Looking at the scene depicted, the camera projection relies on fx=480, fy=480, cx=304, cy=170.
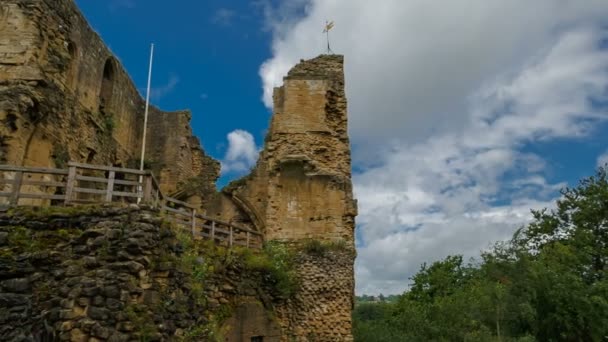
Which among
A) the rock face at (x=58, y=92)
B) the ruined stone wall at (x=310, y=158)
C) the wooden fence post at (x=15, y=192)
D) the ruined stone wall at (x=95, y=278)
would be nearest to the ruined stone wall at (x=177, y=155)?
the rock face at (x=58, y=92)

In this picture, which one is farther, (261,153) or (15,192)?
(261,153)

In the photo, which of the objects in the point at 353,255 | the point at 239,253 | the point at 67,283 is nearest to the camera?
the point at 67,283

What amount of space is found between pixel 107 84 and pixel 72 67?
10.4 ft

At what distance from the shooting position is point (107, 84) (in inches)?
742

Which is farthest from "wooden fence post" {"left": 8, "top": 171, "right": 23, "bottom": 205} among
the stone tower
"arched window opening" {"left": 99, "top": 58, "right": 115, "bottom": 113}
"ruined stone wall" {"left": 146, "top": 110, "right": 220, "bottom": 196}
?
"ruined stone wall" {"left": 146, "top": 110, "right": 220, "bottom": 196}

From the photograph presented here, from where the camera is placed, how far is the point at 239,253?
12453 mm

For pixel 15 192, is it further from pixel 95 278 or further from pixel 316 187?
pixel 316 187

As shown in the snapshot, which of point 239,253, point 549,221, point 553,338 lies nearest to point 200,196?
point 239,253

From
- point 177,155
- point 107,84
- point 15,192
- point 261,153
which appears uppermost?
point 107,84

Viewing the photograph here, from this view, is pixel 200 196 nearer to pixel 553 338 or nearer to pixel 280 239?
pixel 280 239

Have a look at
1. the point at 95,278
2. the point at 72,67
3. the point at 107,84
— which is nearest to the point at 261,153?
the point at 107,84

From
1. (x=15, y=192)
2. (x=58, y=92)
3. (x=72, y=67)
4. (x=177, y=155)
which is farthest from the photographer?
(x=177, y=155)

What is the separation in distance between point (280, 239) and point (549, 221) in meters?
19.1

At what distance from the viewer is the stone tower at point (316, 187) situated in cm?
1505
